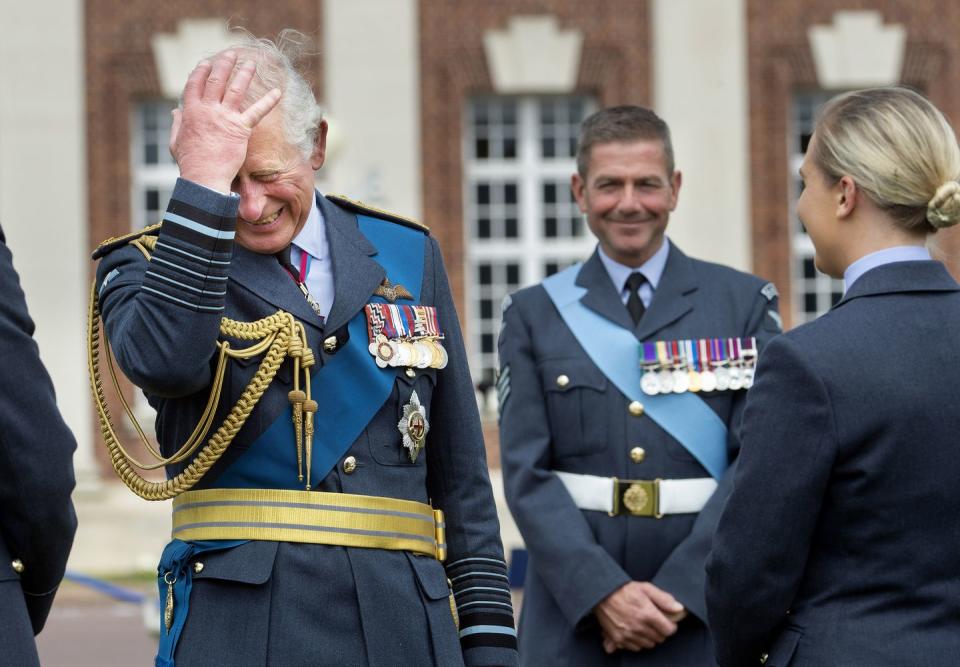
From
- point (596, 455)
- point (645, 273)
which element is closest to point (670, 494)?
point (596, 455)

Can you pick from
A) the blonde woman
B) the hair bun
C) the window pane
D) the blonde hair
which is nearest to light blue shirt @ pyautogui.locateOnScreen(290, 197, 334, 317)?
the blonde woman

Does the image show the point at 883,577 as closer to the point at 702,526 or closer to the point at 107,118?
the point at 702,526

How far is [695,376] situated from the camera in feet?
15.5

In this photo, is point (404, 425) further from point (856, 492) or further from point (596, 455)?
point (596, 455)

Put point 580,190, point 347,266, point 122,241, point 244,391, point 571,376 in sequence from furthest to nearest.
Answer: point 580,190
point 571,376
point 347,266
point 122,241
point 244,391

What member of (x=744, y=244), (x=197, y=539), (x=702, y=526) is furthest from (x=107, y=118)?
(x=197, y=539)

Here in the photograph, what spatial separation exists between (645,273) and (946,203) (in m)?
1.87

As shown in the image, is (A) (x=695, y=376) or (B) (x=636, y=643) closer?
(B) (x=636, y=643)

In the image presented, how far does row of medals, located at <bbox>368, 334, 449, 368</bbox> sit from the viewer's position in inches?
127

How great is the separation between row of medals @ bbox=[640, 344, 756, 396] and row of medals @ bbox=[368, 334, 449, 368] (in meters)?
1.49

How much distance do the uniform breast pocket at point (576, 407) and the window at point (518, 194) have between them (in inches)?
440

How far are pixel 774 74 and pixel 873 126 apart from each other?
1328cm

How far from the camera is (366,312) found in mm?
3264

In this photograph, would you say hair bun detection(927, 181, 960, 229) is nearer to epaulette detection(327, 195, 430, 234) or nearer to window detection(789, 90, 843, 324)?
epaulette detection(327, 195, 430, 234)
